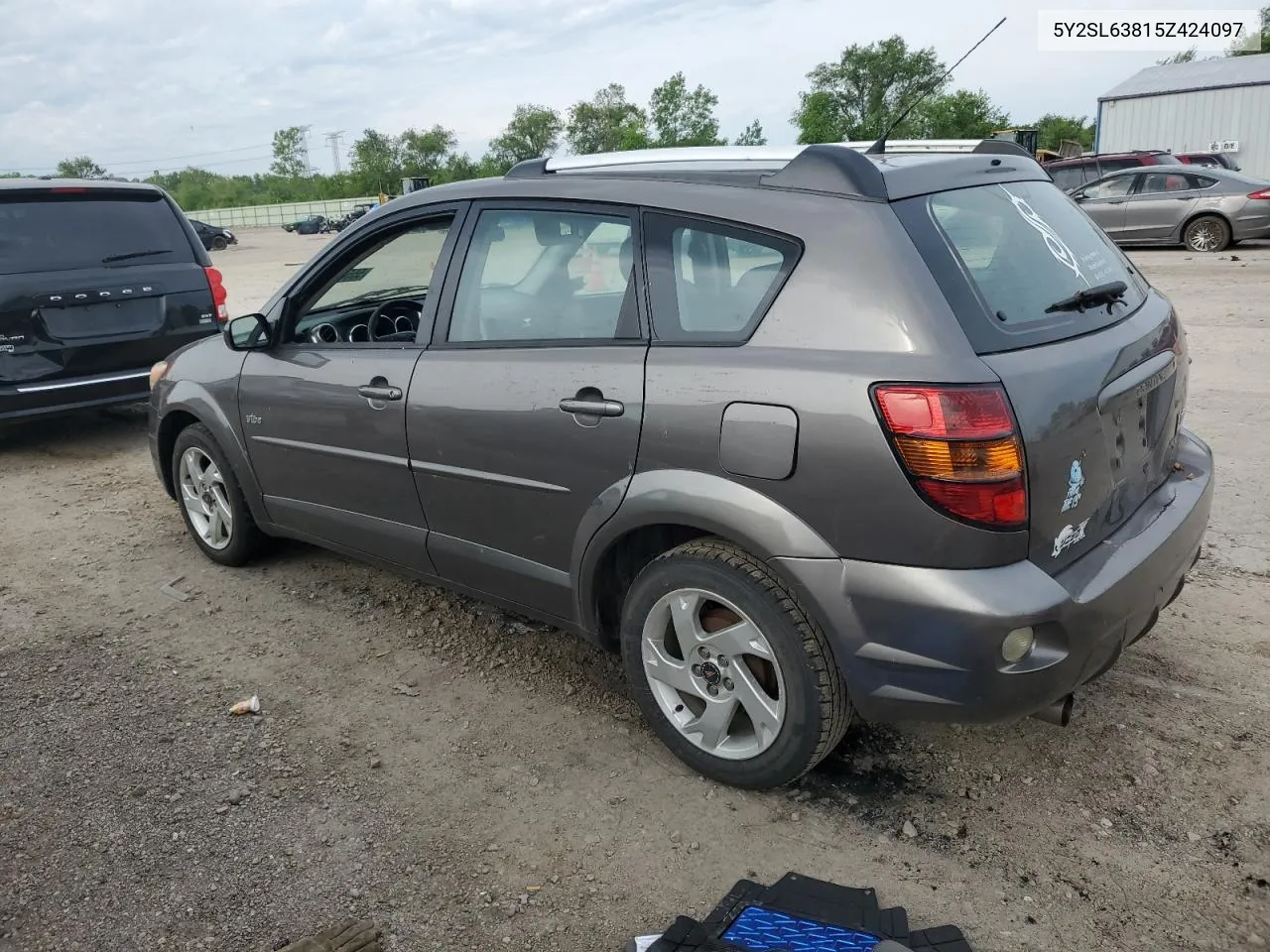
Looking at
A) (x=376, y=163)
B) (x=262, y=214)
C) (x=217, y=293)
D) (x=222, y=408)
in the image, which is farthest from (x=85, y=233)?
(x=376, y=163)

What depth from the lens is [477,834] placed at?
277cm

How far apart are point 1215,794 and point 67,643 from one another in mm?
4128

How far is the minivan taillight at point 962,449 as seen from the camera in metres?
2.32

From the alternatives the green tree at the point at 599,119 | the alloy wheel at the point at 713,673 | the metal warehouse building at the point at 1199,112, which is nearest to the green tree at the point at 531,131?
the green tree at the point at 599,119

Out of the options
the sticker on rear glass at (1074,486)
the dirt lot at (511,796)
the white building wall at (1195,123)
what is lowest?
the dirt lot at (511,796)

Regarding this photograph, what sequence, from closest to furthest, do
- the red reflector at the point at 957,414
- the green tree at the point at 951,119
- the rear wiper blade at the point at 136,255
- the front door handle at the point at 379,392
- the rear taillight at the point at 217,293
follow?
the red reflector at the point at 957,414
the front door handle at the point at 379,392
the rear wiper blade at the point at 136,255
the rear taillight at the point at 217,293
the green tree at the point at 951,119

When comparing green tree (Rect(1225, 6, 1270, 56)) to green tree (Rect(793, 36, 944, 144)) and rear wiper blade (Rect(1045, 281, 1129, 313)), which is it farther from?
rear wiper blade (Rect(1045, 281, 1129, 313))

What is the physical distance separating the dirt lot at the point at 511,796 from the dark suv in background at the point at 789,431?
34 cm

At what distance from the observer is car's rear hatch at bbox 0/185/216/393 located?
6.30 metres

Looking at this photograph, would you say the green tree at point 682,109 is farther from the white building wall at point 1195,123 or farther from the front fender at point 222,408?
the front fender at point 222,408

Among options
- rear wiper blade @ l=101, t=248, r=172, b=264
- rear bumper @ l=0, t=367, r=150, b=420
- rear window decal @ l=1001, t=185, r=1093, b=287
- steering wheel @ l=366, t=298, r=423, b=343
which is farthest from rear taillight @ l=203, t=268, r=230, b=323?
rear window decal @ l=1001, t=185, r=1093, b=287

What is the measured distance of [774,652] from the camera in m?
2.65

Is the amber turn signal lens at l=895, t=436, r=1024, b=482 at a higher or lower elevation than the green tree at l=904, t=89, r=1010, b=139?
lower

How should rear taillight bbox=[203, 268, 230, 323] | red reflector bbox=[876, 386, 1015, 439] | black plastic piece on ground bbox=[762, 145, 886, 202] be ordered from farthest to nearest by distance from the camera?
rear taillight bbox=[203, 268, 230, 323], black plastic piece on ground bbox=[762, 145, 886, 202], red reflector bbox=[876, 386, 1015, 439]
